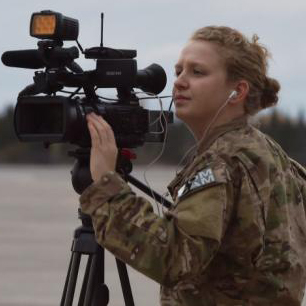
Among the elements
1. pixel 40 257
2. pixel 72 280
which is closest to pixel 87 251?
pixel 72 280

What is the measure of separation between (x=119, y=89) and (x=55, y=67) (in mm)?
212

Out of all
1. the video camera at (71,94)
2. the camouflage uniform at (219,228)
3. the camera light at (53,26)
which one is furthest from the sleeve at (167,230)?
the camera light at (53,26)

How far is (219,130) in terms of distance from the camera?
11.1 ft

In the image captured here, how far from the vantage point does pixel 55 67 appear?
3.90 m

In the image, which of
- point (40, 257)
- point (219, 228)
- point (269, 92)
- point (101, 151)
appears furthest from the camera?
point (40, 257)

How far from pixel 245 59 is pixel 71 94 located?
65 centimetres

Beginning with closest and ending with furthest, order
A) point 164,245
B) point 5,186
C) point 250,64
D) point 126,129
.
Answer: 1. point 164,245
2. point 250,64
3. point 126,129
4. point 5,186

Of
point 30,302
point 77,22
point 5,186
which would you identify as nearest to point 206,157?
point 77,22

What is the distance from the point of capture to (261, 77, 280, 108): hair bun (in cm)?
349

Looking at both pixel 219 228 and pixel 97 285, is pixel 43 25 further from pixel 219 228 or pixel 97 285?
pixel 219 228

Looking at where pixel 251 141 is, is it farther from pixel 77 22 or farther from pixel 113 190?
pixel 77 22

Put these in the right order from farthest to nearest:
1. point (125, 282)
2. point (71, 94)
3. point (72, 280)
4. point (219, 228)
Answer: point (125, 282), point (72, 280), point (71, 94), point (219, 228)

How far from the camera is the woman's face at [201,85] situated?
338cm

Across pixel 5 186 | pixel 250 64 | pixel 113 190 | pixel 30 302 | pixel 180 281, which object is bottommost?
pixel 5 186
